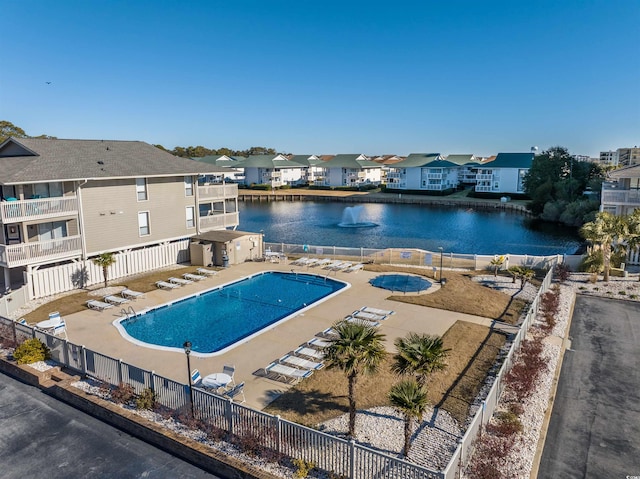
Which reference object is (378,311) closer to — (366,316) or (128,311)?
(366,316)

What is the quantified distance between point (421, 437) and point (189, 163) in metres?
27.8

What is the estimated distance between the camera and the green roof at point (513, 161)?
312 feet

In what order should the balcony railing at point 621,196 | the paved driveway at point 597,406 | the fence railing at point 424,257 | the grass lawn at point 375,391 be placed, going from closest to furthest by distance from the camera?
the paved driveway at point 597,406, the grass lawn at point 375,391, the fence railing at point 424,257, the balcony railing at point 621,196

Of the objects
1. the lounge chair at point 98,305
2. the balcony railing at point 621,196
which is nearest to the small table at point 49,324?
the lounge chair at point 98,305

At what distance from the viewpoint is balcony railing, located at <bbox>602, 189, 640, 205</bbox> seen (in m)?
32.7

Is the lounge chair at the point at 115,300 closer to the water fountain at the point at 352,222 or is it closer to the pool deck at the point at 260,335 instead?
the pool deck at the point at 260,335

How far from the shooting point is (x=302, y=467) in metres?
10.5

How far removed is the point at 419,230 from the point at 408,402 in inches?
2005

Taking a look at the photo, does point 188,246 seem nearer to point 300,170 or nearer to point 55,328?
point 55,328

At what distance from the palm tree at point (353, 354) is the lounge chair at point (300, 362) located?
4061mm

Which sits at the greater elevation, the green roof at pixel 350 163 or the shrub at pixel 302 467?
the green roof at pixel 350 163

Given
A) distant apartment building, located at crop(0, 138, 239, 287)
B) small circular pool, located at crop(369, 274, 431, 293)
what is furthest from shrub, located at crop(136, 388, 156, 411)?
small circular pool, located at crop(369, 274, 431, 293)

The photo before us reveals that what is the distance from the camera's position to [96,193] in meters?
27.4

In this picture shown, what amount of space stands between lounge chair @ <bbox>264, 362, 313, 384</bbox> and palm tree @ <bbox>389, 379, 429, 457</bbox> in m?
4.70
